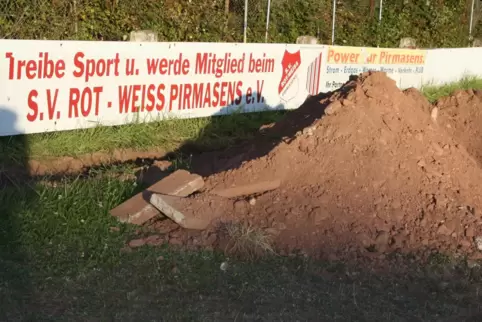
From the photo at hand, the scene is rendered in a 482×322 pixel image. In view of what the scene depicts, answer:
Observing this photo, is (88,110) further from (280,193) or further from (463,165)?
(463,165)

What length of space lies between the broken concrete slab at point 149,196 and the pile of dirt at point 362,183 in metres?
0.15

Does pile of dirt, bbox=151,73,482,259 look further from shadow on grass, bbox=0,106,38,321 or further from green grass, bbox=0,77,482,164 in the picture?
green grass, bbox=0,77,482,164

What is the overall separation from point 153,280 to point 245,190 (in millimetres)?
1460

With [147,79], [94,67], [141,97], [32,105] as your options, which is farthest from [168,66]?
[32,105]

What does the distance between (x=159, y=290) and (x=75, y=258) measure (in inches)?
32.9

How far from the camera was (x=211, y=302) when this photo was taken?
5188mm

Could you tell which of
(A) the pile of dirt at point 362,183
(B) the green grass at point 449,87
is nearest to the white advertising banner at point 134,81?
(A) the pile of dirt at point 362,183

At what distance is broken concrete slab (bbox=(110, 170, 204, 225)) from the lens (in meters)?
6.38

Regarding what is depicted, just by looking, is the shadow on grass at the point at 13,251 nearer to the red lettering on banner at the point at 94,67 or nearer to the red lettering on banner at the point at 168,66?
the red lettering on banner at the point at 94,67

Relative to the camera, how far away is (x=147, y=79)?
412 inches

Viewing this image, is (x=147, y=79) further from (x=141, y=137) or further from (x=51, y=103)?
(x=51, y=103)

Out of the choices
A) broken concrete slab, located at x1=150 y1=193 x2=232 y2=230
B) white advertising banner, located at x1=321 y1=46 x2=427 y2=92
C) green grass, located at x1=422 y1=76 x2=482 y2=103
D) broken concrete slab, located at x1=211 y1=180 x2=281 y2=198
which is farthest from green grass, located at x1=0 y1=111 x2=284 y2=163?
green grass, located at x1=422 y1=76 x2=482 y2=103

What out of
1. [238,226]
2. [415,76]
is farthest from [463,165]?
[415,76]

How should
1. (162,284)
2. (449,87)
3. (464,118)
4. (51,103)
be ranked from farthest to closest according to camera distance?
(449,87) < (464,118) < (51,103) < (162,284)
